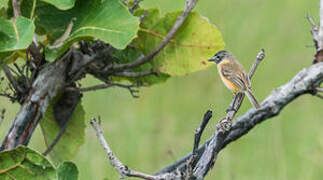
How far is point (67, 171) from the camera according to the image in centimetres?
234

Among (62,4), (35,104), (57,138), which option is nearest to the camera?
(62,4)

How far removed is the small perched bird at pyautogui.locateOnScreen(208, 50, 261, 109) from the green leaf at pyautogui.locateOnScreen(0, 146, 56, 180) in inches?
39.3

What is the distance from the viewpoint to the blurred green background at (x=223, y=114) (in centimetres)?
535

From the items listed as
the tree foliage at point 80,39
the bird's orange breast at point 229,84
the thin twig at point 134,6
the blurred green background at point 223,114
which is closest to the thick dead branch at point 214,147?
the tree foliage at point 80,39

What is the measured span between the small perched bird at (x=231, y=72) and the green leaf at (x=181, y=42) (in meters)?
0.28

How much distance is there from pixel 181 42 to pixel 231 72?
825 millimetres

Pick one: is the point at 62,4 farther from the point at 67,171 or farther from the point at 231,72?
the point at 231,72

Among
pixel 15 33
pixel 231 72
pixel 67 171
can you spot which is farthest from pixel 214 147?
pixel 231 72

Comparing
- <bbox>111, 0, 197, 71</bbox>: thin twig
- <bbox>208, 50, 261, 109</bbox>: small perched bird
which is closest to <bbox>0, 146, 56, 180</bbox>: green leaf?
<bbox>111, 0, 197, 71</bbox>: thin twig

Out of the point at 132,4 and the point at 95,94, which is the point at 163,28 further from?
the point at 95,94

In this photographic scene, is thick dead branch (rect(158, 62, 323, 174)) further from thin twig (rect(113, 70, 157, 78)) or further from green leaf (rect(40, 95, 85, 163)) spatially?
green leaf (rect(40, 95, 85, 163))

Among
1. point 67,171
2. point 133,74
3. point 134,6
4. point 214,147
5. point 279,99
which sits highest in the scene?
point 134,6

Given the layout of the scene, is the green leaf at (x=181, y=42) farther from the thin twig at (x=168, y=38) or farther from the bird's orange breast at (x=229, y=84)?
the bird's orange breast at (x=229, y=84)

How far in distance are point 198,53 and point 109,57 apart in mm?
338
